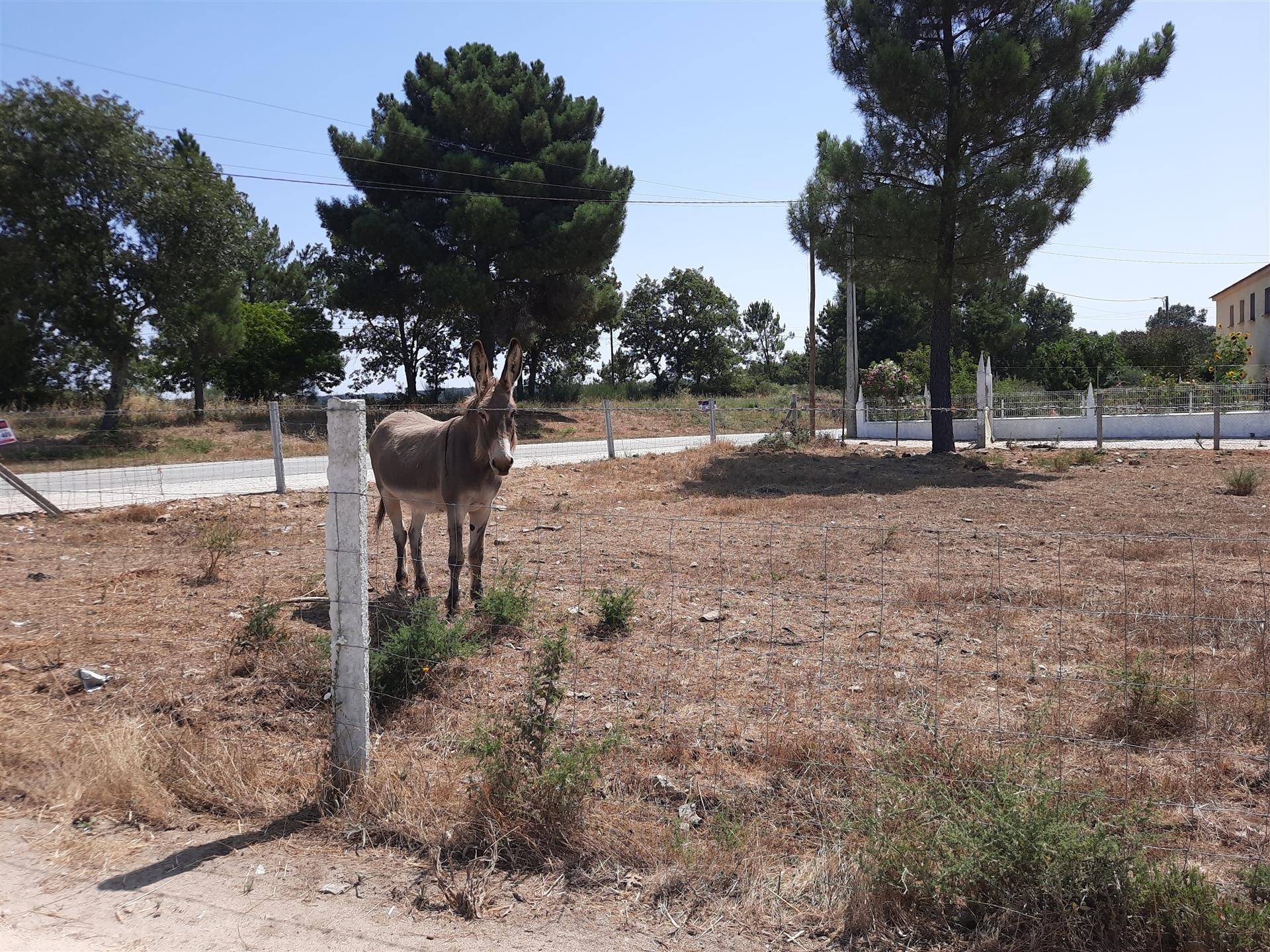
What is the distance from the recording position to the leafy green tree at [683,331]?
65.5 meters

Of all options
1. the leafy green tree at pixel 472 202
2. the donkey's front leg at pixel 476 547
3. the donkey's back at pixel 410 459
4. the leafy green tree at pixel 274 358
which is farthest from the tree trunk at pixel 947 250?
the leafy green tree at pixel 274 358

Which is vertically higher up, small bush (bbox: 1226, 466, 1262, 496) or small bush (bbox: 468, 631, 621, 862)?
small bush (bbox: 1226, 466, 1262, 496)

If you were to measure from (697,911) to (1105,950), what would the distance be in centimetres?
152

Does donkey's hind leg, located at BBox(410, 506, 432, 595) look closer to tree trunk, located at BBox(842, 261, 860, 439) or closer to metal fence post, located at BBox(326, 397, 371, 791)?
metal fence post, located at BBox(326, 397, 371, 791)

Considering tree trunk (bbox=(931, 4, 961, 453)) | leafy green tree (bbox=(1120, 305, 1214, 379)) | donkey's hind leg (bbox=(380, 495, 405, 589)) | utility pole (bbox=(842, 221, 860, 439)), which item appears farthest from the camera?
leafy green tree (bbox=(1120, 305, 1214, 379))

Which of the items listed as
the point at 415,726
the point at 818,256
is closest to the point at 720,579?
the point at 415,726

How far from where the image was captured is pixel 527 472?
18.7 meters

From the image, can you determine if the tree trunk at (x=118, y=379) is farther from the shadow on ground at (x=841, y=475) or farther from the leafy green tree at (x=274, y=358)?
the shadow on ground at (x=841, y=475)

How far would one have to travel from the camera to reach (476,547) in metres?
7.38

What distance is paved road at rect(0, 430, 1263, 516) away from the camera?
1470 centimetres

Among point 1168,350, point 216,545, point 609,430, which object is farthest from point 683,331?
point 216,545

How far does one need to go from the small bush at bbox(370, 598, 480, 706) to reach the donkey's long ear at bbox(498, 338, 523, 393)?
6.51ft

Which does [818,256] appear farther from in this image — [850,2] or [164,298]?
[164,298]

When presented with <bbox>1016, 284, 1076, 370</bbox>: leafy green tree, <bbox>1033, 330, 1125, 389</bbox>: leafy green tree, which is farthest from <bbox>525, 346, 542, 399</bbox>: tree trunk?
<bbox>1016, 284, 1076, 370</bbox>: leafy green tree
